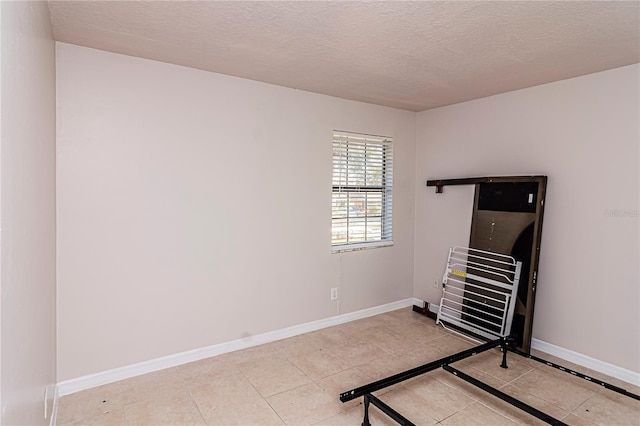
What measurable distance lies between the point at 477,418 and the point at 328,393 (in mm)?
995

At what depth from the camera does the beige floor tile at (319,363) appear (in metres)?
2.88

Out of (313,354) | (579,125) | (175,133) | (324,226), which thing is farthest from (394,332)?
(175,133)

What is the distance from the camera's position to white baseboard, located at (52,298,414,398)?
2596mm

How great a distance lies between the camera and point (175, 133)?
290cm

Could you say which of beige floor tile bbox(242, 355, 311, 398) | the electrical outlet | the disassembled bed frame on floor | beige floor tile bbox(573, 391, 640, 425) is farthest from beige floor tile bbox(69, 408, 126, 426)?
beige floor tile bbox(573, 391, 640, 425)

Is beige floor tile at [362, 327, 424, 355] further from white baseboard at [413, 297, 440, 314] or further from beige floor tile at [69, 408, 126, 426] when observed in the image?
beige floor tile at [69, 408, 126, 426]

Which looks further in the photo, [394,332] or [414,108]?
[414,108]

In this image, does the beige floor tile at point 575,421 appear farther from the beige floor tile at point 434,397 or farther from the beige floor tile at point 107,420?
the beige floor tile at point 107,420

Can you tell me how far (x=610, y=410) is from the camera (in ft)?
7.90

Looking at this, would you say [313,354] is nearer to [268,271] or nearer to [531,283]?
[268,271]

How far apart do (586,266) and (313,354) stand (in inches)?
97.2

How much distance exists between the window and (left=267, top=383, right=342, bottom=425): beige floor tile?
1603 mm

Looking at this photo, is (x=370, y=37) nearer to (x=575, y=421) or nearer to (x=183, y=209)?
(x=183, y=209)

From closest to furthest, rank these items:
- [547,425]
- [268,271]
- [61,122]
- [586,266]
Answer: [547,425]
[61,122]
[586,266]
[268,271]
